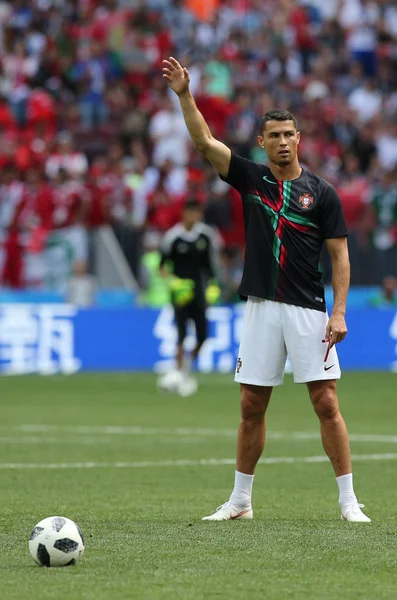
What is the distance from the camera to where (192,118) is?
26.2 feet

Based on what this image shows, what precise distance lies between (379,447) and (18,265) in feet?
36.3

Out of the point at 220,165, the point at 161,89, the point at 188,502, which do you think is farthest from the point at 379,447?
the point at 161,89

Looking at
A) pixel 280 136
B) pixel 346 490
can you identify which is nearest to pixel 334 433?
pixel 346 490

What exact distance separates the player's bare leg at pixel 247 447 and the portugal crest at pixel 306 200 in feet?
3.73

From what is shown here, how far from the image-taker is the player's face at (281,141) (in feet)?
26.6

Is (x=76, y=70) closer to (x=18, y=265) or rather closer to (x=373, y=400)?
(x=18, y=265)

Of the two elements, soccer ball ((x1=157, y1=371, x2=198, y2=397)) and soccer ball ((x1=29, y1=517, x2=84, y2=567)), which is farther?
soccer ball ((x1=157, y1=371, x2=198, y2=397))

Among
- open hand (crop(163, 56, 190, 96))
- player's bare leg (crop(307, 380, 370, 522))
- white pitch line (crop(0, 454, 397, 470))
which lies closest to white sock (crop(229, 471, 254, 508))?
player's bare leg (crop(307, 380, 370, 522))

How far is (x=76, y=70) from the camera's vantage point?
27766 mm

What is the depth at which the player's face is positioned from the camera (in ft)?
26.6

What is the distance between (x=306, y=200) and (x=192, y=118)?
845 mm

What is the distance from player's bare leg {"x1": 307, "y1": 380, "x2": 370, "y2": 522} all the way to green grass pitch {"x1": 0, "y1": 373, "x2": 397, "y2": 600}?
0.22 metres

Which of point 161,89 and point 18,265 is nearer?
point 18,265

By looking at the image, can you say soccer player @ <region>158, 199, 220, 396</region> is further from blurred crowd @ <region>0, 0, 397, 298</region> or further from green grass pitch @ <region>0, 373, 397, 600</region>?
blurred crowd @ <region>0, 0, 397, 298</region>
